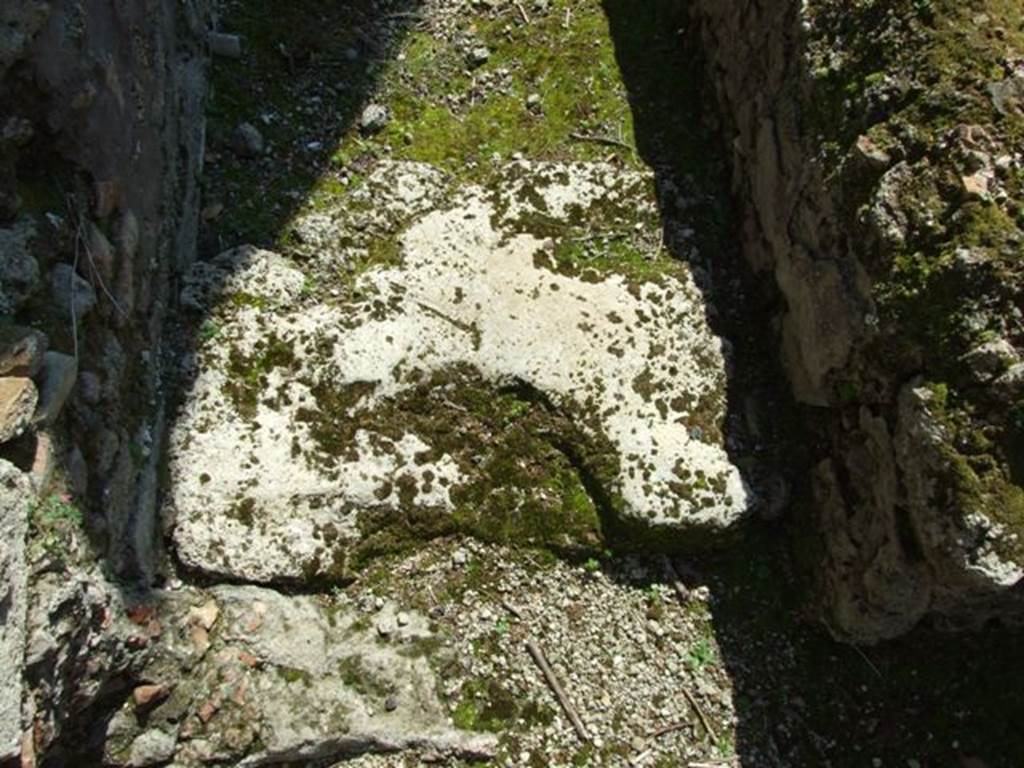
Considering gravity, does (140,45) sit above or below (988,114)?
above

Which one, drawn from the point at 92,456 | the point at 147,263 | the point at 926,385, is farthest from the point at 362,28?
the point at 926,385

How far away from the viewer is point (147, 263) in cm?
452

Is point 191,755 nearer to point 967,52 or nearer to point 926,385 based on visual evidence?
point 926,385

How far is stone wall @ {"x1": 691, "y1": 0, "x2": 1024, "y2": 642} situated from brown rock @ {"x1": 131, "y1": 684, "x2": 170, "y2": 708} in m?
3.08

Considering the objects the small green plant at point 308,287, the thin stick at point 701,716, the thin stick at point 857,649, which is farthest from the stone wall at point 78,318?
the thin stick at point 857,649

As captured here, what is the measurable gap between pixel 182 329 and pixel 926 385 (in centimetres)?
355

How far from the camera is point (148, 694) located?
3770 mm

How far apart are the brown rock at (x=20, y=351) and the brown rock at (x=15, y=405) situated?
6cm

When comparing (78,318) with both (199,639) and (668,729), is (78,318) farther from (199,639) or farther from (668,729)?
(668,729)

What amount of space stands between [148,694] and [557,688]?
1837 mm

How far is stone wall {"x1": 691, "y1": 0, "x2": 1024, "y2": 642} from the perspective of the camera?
11.9 feet

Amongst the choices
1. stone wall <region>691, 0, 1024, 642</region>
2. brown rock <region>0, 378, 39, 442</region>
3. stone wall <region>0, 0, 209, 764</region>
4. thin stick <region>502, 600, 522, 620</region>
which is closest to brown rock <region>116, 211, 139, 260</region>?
stone wall <region>0, 0, 209, 764</region>

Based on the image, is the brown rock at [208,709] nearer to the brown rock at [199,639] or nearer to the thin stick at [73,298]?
the brown rock at [199,639]

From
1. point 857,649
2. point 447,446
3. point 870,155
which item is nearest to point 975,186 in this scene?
point 870,155
